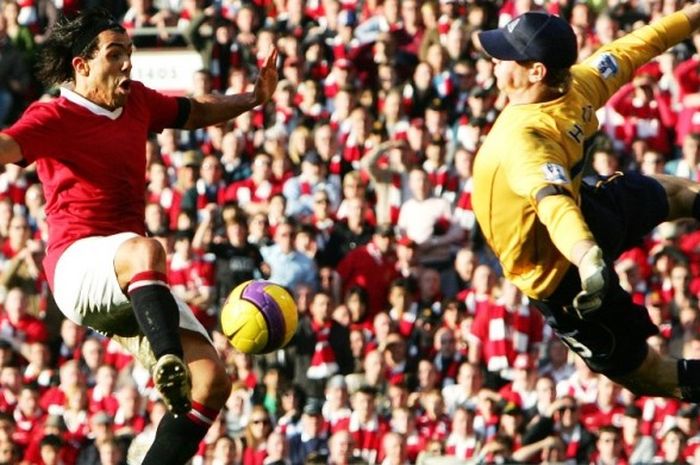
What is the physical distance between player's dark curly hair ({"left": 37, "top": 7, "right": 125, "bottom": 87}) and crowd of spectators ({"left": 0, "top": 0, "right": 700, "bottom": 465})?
467 centimetres

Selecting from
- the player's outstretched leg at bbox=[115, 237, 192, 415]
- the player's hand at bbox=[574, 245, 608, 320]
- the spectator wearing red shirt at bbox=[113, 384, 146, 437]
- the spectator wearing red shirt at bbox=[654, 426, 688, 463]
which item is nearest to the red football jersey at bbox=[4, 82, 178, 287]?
the player's outstretched leg at bbox=[115, 237, 192, 415]

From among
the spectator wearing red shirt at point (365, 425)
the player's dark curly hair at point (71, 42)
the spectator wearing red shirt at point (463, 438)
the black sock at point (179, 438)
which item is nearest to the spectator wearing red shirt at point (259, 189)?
the spectator wearing red shirt at point (365, 425)

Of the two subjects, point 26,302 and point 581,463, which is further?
point 26,302

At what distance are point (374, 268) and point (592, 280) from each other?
7.79 meters

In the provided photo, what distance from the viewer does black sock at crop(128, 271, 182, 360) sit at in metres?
9.13

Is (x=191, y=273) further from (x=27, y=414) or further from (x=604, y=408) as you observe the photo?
(x=604, y=408)

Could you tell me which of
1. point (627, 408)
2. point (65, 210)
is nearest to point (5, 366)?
point (627, 408)

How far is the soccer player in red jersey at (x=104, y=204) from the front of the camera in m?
9.45

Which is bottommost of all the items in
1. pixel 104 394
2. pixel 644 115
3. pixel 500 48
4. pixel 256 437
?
pixel 104 394

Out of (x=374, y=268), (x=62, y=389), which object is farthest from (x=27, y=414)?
(x=374, y=268)

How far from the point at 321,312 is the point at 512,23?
6.20 metres

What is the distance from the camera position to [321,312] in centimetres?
1566

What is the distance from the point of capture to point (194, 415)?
9594 mm

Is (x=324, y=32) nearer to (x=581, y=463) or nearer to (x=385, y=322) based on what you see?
(x=385, y=322)
